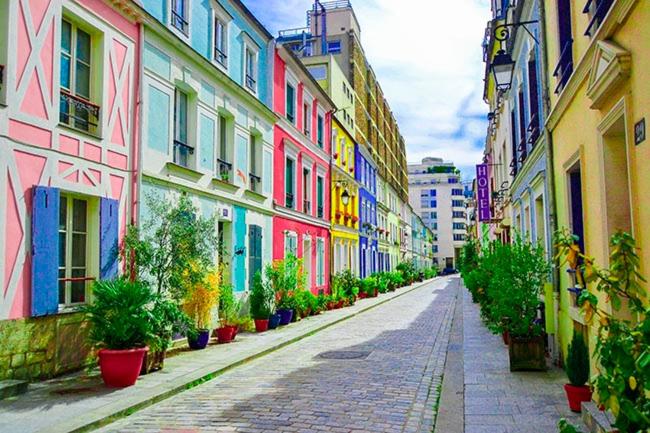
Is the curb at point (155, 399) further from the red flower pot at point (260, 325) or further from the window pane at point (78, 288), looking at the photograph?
the window pane at point (78, 288)

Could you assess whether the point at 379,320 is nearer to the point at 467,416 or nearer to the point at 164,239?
the point at 164,239

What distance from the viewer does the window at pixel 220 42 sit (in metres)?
14.9

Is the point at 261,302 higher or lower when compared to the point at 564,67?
lower

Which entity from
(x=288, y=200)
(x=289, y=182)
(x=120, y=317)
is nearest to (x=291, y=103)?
(x=289, y=182)

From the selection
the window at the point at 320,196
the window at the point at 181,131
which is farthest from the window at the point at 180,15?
the window at the point at 320,196

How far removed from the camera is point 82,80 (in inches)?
396

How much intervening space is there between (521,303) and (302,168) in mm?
13745

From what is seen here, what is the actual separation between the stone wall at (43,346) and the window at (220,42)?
821 cm

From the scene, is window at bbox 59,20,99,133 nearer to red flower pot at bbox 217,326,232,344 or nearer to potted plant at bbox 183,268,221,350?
potted plant at bbox 183,268,221,350

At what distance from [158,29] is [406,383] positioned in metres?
8.69

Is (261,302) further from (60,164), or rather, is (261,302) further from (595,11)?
(595,11)

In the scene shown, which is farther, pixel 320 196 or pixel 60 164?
pixel 320 196

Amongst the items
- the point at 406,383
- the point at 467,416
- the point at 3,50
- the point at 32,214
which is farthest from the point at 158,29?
the point at 467,416

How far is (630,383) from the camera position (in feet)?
10.1
